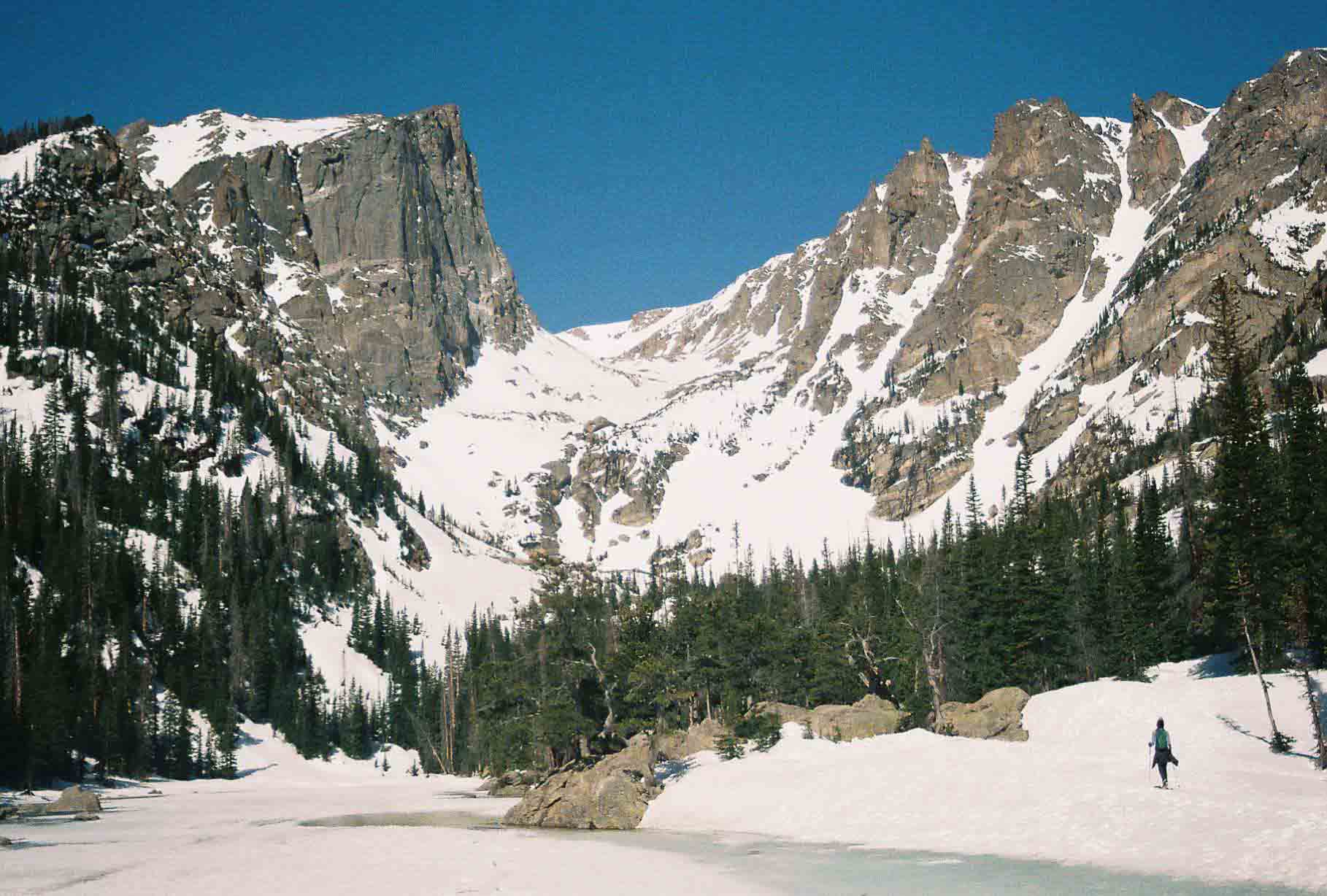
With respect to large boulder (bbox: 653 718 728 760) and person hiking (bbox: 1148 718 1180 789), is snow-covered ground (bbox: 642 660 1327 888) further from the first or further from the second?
large boulder (bbox: 653 718 728 760)

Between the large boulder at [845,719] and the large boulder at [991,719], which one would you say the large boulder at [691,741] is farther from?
the large boulder at [991,719]

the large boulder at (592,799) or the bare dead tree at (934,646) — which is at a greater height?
the bare dead tree at (934,646)

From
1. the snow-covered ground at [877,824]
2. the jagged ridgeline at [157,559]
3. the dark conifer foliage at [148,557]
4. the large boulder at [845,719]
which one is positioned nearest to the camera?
the snow-covered ground at [877,824]

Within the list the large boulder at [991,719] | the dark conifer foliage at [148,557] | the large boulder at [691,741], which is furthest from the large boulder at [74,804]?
the large boulder at [991,719]

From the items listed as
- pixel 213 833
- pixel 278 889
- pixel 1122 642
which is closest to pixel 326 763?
pixel 213 833

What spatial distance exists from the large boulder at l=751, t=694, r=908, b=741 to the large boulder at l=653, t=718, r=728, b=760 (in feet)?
9.05

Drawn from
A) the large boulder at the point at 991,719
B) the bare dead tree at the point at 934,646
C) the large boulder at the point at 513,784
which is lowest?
the large boulder at the point at 513,784

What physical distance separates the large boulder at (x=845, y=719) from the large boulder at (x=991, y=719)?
106 inches

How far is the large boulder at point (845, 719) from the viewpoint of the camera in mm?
50250

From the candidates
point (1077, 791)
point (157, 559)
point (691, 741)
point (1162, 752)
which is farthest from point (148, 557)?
point (1162, 752)

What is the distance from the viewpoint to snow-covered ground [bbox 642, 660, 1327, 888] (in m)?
24.3

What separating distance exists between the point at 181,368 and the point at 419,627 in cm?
6516

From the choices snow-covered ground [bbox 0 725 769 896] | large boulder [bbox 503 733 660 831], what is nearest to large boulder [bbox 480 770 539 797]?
snow-covered ground [bbox 0 725 769 896]

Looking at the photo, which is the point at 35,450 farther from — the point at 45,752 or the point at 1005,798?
the point at 1005,798
